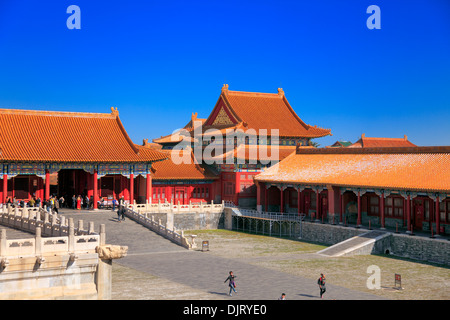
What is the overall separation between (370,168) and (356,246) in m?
9.08

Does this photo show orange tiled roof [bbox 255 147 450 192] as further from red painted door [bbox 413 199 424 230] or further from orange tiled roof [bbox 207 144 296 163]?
orange tiled roof [bbox 207 144 296 163]

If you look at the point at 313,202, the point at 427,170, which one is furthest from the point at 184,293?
the point at 313,202

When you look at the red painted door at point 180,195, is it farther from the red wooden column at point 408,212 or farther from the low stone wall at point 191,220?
the red wooden column at point 408,212

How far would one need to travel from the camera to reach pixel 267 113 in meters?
68.4

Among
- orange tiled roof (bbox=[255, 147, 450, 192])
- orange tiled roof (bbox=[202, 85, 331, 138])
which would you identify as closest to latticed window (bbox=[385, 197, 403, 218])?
orange tiled roof (bbox=[255, 147, 450, 192])

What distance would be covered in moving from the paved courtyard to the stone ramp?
713 cm

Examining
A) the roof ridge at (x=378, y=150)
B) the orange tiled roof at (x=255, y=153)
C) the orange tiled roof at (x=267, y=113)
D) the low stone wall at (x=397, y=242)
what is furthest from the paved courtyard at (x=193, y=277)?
the orange tiled roof at (x=267, y=113)

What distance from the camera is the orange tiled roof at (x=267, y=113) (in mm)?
65787

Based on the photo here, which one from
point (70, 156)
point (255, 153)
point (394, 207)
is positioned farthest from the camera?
point (255, 153)

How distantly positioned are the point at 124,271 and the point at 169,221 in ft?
67.1

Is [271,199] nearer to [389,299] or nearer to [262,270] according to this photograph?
[262,270]

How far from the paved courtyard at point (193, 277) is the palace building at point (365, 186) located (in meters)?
13.3

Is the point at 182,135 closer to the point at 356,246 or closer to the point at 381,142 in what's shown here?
the point at 356,246

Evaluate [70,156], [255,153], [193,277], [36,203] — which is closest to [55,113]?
Result: [70,156]
